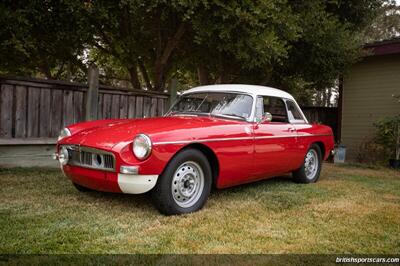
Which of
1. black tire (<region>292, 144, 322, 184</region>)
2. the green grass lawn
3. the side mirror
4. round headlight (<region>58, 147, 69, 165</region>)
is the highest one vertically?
the side mirror

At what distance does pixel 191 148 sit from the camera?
419 cm

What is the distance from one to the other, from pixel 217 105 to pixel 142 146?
177 cm

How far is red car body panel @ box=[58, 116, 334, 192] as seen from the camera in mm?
3830

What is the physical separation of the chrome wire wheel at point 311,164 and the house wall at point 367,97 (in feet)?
16.7

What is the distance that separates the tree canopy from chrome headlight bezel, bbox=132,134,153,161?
3133 mm

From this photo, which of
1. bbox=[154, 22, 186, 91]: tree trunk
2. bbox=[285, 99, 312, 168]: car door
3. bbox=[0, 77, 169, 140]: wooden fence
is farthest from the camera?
bbox=[154, 22, 186, 91]: tree trunk

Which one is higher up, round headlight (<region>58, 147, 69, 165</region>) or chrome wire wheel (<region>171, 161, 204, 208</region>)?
round headlight (<region>58, 147, 69, 165</region>)

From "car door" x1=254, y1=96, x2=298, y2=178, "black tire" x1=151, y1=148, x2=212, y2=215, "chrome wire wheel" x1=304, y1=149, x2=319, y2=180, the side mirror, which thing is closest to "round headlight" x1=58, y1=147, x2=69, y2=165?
"black tire" x1=151, y1=148, x2=212, y2=215

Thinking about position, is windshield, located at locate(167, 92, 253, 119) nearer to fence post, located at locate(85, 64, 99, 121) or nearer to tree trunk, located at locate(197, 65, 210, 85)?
fence post, located at locate(85, 64, 99, 121)

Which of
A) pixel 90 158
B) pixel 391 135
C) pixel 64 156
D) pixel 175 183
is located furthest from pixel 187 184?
pixel 391 135

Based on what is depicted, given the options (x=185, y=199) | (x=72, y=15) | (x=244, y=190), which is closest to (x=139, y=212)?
(x=185, y=199)

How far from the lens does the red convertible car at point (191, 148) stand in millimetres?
3809

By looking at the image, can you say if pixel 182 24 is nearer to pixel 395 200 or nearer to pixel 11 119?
pixel 11 119

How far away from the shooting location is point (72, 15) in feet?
21.1
